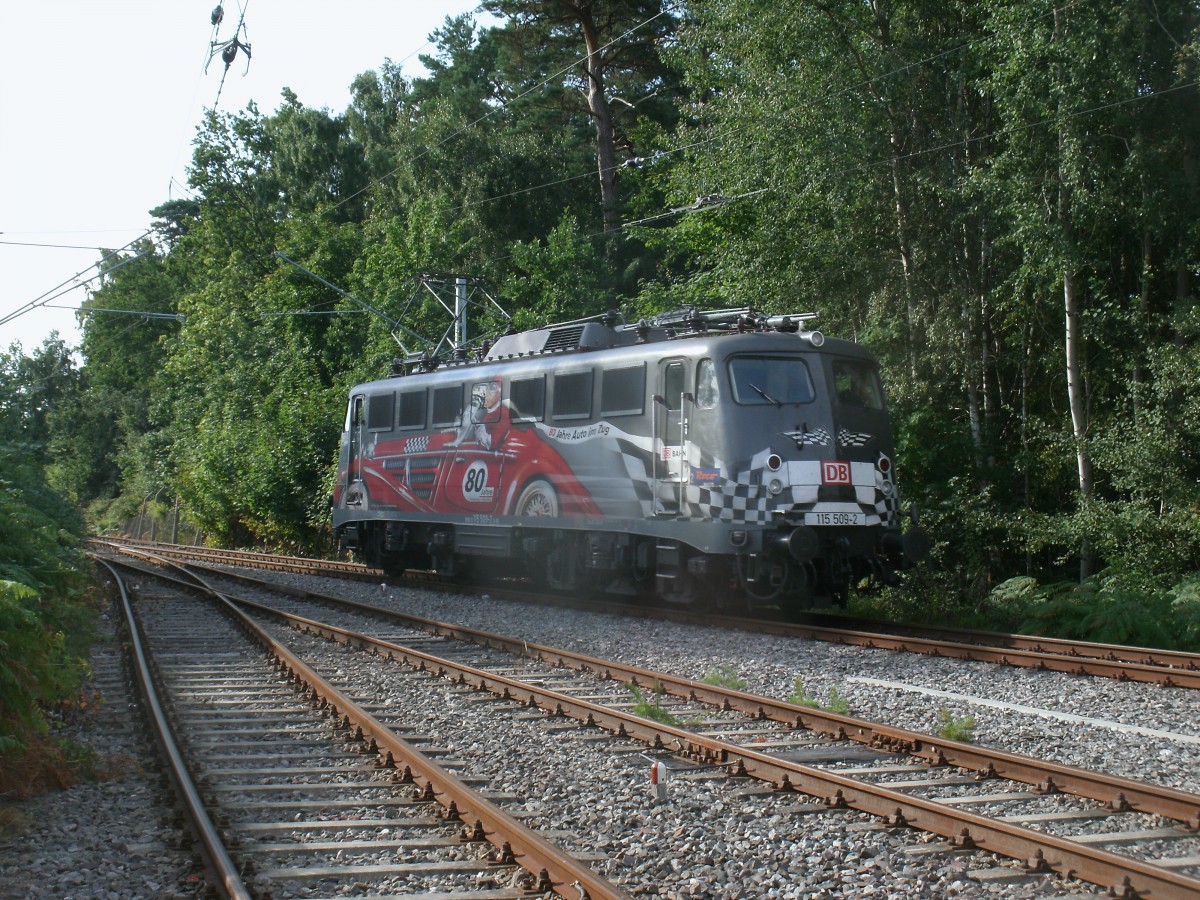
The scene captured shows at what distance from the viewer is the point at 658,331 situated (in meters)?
15.4

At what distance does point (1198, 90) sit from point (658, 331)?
7955mm

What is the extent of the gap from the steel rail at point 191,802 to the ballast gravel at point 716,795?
0.38ft

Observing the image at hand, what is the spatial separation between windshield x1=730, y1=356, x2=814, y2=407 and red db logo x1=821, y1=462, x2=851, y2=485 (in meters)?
0.79

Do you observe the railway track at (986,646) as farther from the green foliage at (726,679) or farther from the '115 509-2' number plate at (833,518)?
the green foliage at (726,679)

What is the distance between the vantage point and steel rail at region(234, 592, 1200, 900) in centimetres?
475

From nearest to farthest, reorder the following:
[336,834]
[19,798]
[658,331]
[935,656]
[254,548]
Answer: [336,834]
[19,798]
[935,656]
[658,331]
[254,548]

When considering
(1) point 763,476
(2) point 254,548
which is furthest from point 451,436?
(2) point 254,548

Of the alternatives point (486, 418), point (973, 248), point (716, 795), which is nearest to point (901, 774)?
point (716, 795)

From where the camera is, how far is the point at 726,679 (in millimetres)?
9828

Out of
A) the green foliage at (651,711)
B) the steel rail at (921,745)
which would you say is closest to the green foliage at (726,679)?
the steel rail at (921,745)

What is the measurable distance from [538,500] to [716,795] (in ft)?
34.2

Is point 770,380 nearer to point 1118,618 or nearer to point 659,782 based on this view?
point 1118,618

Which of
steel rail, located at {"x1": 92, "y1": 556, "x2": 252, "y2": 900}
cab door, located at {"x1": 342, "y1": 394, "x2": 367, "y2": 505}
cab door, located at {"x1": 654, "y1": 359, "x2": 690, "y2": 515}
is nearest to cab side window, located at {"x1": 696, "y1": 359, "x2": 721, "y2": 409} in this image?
cab door, located at {"x1": 654, "y1": 359, "x2": 690, "y2": 515}

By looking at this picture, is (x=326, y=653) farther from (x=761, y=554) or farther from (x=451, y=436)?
(x=451, y=436)
